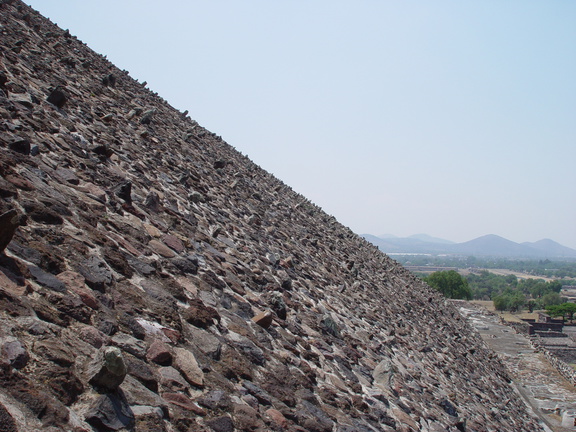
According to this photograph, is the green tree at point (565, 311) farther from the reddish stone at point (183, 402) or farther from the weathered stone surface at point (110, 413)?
the weathered stone surface at point (110, 413)

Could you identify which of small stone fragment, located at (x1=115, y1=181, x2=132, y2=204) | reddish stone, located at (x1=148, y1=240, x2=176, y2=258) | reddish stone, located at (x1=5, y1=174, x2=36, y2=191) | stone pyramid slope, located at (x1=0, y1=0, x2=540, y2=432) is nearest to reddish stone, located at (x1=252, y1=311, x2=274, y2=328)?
stone pyramid slope, located at (x1=0, y1=0, x2=540, y2=432)

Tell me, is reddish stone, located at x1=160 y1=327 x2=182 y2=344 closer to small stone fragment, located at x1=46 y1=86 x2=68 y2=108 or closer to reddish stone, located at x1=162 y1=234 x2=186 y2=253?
reddish stone, located at x1=162 y1=234 x2=186 y2=253

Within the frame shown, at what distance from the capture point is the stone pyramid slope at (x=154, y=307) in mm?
2215

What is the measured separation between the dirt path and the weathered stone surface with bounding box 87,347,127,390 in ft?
53.7

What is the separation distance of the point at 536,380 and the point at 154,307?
88.6 ft

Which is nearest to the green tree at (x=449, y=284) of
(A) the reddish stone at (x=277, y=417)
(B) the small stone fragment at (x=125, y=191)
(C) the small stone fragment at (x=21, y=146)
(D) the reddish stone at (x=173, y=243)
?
(D) the reddish stone at (x=173, y=243)

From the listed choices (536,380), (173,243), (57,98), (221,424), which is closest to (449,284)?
(536,380)

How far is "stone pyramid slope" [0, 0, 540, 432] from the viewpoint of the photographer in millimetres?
2215

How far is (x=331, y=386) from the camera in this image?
14.1 ft

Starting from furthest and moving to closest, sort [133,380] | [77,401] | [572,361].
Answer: [572,361] → [133,380] → [77,401]

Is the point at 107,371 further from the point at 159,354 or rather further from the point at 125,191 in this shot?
the point at 125,191

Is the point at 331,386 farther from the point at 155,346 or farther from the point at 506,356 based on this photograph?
the point at 506,356

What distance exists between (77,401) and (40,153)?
3069 millimetres

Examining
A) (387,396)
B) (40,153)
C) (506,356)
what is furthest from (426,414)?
(506,356)
